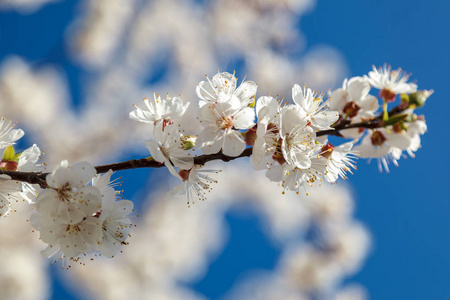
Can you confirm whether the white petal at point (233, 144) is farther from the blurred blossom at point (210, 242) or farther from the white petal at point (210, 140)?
the blurred blossom at point (210, 242)

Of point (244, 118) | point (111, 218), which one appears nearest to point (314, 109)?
point (244, 118)

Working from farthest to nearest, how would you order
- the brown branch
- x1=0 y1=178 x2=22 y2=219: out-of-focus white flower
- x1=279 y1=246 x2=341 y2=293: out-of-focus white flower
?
x1=279 y1=246 x2=341 y2=293: out-of-focus white flower < x1=0 y1=178 x2=22 y2=219: out-of-focus white flower < the brown branch

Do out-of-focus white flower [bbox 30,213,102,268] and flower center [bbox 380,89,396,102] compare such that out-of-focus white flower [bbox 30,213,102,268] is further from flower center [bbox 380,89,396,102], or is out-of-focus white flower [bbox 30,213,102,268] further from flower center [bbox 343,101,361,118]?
flower center [bbox 380,89,396,102]

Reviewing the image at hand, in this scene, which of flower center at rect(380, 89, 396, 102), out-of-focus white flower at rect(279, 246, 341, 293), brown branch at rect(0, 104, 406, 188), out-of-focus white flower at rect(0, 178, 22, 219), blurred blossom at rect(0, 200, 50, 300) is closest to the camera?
brown branch at rect(0, 104, 406, 188)

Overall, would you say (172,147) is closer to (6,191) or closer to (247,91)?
(247,91)

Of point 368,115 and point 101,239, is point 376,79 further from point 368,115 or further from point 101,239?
point 101,239

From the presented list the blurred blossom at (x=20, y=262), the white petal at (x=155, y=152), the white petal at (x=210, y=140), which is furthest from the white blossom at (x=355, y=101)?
the blurred blossom at (x=20, y=262)

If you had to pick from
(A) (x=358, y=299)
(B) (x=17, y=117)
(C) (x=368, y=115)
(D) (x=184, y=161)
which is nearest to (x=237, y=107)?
(D) (x=184, y=161)

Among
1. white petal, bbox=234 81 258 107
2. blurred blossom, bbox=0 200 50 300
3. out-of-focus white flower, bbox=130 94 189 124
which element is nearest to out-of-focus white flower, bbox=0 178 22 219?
out-of-focus white flower, bbox=130 94 189 124
